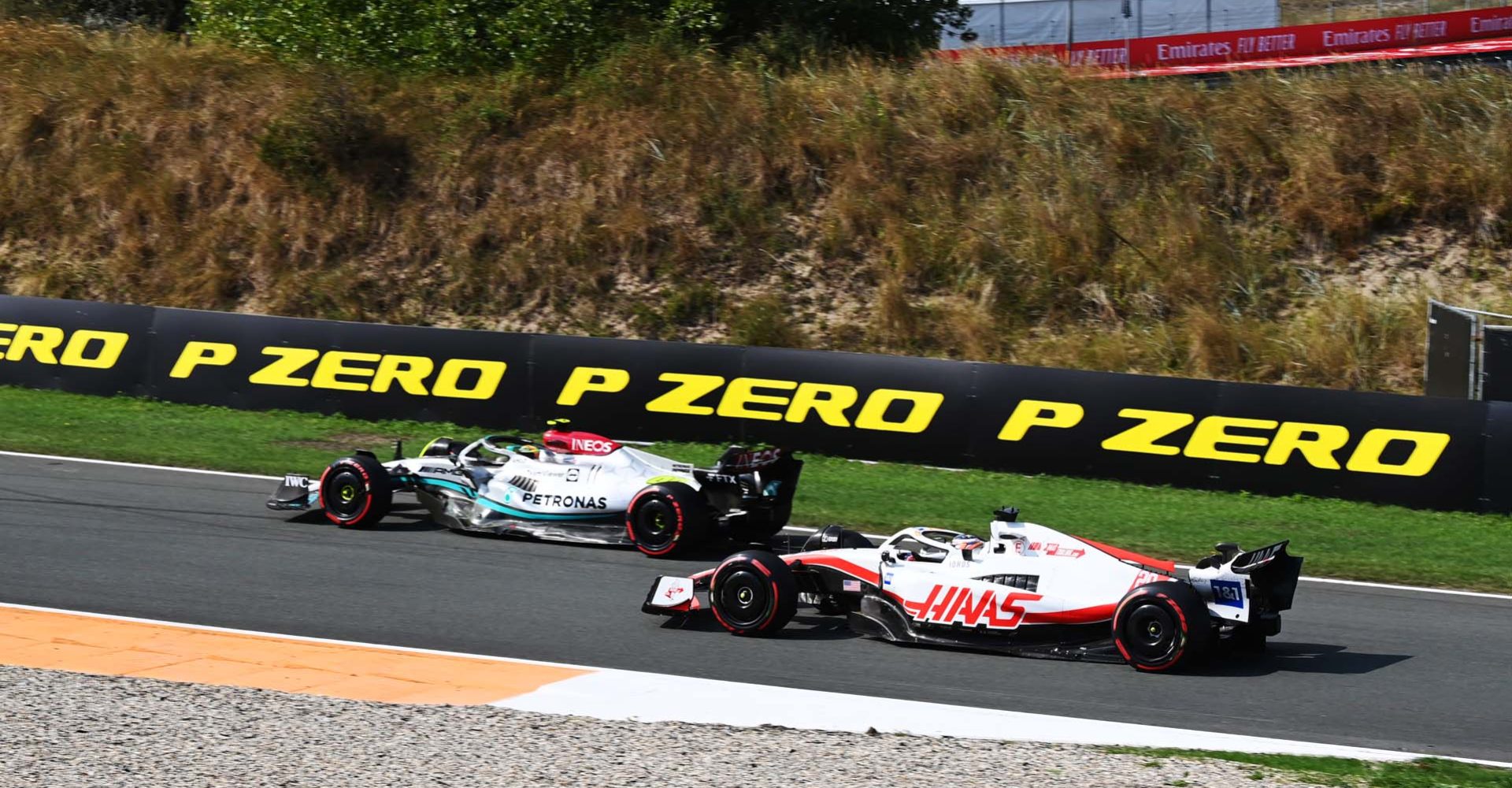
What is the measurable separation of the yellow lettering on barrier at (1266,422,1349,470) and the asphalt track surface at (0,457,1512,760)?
1877 millimetres

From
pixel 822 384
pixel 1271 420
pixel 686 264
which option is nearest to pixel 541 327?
pixel 686 264

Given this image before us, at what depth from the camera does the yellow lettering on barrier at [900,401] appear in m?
17.6

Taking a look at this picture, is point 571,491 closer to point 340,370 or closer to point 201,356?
point 340,370

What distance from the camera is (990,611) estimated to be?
32.8 ft

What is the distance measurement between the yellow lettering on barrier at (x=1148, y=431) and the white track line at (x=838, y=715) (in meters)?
8.47

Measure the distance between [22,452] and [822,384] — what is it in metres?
9.14

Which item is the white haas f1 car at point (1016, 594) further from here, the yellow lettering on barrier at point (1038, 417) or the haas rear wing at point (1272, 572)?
the yellow lettering on barrier at point (1038, 417)

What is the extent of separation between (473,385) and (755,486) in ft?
24.5

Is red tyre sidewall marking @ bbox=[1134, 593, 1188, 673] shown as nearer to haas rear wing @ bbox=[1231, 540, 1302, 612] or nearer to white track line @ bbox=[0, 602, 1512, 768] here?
haas rear wing @ bbox=[1231, 540, 1302, 612]

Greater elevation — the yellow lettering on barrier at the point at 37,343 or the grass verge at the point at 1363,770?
the yellow lettering on barrier at the point at 37,343

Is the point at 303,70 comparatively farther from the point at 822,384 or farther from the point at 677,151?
the point at 822,384

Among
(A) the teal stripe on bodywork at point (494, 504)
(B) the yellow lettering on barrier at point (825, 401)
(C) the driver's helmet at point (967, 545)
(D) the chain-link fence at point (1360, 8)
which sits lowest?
(B) the yellow lettering on barrier at point (825, 401)

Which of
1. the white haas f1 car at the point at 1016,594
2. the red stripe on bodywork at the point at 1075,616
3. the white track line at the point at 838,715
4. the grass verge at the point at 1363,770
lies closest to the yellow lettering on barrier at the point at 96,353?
the white haas f1 car at the point at 1016,594

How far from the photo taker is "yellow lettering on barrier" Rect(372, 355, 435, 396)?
19.4 meters
